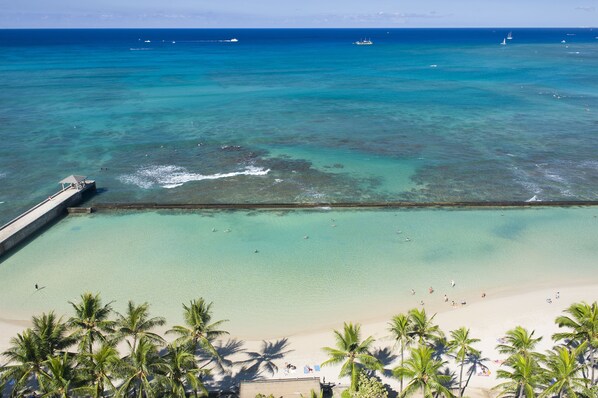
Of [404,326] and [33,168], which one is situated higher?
[33,168]

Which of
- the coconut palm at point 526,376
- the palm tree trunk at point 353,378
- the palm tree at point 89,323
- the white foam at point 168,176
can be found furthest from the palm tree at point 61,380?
the white foam at point 168,176

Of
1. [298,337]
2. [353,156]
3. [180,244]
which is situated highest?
[353,156]

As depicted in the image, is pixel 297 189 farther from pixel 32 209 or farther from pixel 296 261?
pixel 32 209

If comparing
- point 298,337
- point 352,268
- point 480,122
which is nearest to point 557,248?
point 352,268

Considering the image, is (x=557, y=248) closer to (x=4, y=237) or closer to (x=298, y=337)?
(x=298, y=337)

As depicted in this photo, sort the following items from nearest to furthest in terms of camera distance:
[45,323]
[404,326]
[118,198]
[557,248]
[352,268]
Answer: [45,323] < [404,326] < [352,268] < [557,248] < [118,198]

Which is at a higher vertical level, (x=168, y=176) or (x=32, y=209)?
(x=168, y=176)

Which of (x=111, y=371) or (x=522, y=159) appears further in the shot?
(x=522, y=159)

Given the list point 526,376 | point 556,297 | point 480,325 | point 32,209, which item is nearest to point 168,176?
point 32,209
